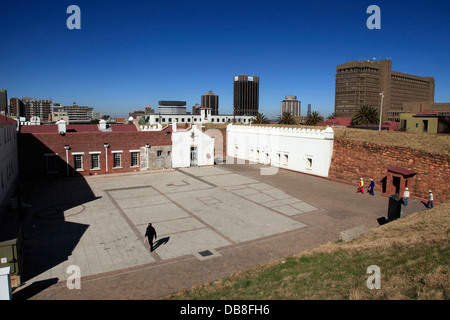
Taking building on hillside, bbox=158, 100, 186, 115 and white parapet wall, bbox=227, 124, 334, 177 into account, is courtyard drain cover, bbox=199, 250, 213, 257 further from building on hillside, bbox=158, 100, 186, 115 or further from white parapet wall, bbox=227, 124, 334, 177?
building on hillside, bbox=158, 100, 186, 115

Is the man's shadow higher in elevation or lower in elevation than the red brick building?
lower

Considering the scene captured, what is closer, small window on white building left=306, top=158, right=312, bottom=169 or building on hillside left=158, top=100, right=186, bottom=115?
small window on white building left=306, top=158, right=312, bottom=169

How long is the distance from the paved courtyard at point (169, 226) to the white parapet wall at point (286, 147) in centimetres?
305

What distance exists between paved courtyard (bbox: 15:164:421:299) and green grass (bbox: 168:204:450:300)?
1544mm

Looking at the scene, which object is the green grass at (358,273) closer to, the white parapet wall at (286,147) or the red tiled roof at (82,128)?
the white parapet wall at (286,147)

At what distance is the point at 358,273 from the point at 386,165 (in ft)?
60.0

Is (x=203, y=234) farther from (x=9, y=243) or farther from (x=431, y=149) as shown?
(x=431, y=149)

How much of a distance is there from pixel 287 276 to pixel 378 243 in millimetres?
4059

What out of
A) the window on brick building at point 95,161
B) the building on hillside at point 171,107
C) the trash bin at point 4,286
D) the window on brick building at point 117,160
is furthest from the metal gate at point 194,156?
the building on hillside at point 171,107

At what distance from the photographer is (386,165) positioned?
24.8 m

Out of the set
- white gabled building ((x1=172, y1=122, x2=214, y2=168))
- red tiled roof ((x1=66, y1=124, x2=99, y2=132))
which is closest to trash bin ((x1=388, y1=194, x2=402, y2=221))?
white gabled building ((x1=172, y1=122, x2=214, y2=168))

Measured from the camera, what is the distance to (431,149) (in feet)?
72.5

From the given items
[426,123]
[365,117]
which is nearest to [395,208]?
[426,123]

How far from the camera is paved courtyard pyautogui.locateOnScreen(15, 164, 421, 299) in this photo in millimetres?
11305
